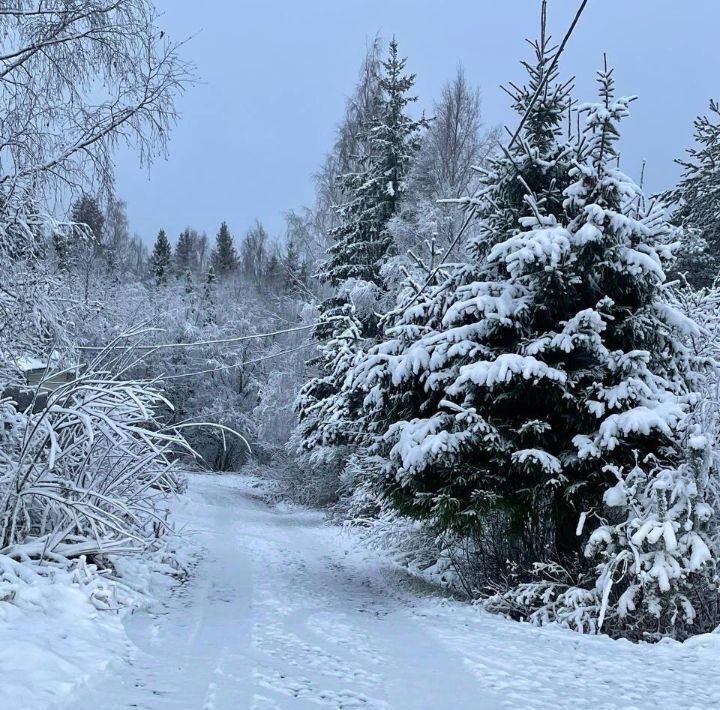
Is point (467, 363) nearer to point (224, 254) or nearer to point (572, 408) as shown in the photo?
point (572, 408)

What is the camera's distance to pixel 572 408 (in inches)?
268

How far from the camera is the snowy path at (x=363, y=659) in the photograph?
4.07 metres

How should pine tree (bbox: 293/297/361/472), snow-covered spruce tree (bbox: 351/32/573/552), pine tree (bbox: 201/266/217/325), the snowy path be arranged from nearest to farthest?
the snowy path, snow-covered spruce tree (bbox: 351/32/573/552), pine tree (bbox: 293/297/361/472), pine tree (bbox: 201/266/217/325)

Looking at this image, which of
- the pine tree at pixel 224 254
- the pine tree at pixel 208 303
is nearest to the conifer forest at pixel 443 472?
the pine tree at pixel 208 303

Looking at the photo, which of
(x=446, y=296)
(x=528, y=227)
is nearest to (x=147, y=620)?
(x=446, y=296)

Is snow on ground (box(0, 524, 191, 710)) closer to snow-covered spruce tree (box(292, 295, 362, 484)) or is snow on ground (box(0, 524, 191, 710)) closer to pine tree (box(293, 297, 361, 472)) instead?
pine tree (box(293, 297, 361, 472))

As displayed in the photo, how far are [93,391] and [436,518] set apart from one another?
3807 millimetres

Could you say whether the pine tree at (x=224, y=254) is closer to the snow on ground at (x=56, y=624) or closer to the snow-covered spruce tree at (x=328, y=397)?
the snow-covered spruce tree at (x=328, y=397)

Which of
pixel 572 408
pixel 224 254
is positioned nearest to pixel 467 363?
pixel 572 408

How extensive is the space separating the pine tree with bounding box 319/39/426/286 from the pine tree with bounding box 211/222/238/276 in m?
43.5

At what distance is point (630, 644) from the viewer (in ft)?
18.2

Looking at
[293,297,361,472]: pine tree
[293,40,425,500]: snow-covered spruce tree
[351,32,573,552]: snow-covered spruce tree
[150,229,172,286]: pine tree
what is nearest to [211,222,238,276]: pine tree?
[150,229,172,286]: pine tree

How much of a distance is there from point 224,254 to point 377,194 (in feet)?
161

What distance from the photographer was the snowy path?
407 cm
